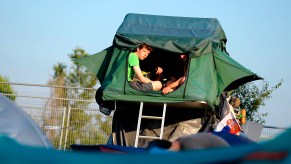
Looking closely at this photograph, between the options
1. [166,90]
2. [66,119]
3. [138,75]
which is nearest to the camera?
[166,90]

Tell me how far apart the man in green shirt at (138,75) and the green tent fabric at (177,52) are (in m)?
0.09

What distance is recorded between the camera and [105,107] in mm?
10547

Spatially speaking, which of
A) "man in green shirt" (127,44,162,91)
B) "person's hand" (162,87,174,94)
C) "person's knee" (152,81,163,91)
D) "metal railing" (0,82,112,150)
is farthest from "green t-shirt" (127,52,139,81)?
A: "metal railing" (0,82,112,150)

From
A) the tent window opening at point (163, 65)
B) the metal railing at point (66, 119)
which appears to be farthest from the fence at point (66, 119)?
the tent window opening at point (163, 65)

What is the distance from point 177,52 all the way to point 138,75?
0.71 meters

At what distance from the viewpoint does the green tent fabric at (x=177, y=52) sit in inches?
385

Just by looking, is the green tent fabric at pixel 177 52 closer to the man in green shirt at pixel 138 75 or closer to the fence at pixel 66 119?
the man in green shirt at pixel 138 75

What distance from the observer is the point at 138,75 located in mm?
10078

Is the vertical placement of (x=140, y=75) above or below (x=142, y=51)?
below

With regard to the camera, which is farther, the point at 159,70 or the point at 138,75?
the point at 159,70

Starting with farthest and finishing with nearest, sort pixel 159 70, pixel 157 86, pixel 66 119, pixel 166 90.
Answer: pixel 66 119
pixel 159 70
pixel 157 86
pixel 166 90

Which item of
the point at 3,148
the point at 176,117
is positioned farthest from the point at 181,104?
the point at 3,148

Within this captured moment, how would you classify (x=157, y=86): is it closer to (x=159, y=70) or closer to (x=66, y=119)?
(x=159, y=70)

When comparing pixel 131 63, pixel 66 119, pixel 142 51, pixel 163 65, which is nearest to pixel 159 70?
pixel 163 65
